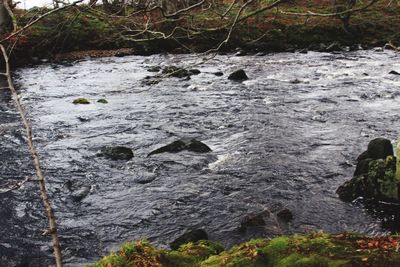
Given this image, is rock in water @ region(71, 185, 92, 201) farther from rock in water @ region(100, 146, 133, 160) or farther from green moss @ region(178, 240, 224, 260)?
green moss @ region(178, 240, 224, 260)

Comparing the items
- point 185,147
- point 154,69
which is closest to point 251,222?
point 185,147

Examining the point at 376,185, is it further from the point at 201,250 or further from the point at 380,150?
the point at 201,250

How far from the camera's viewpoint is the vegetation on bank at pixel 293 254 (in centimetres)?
379

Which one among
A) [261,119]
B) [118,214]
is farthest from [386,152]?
[118,214]

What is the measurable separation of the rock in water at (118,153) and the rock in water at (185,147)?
21.2 inches

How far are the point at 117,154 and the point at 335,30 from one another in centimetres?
2514

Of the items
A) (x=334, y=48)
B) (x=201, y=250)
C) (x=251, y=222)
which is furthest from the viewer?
(x=334, y=48)

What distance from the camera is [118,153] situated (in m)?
10.4

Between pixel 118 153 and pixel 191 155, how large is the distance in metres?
1.75

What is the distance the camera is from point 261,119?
13.0 meters

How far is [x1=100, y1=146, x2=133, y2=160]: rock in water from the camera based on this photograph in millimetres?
10336

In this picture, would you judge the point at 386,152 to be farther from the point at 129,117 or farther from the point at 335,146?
the point at 129,117

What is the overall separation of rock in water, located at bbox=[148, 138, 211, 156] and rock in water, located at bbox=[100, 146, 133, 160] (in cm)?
54

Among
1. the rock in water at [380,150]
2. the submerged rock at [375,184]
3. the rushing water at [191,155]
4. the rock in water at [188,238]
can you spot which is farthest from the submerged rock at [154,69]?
the rock in water at [188,238]
